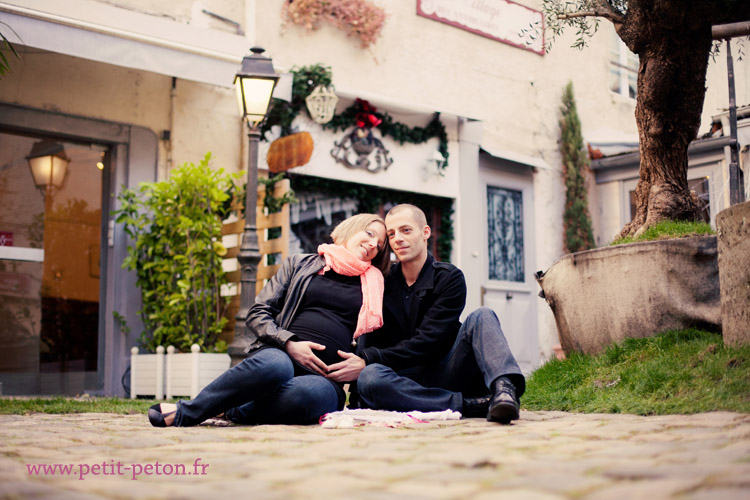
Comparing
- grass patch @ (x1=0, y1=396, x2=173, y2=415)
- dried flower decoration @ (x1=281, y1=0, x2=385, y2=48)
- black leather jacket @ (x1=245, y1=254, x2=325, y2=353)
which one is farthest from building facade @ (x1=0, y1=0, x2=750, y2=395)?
black leather jacket @ (x1=245, y1=254, x2=325, y2=353)

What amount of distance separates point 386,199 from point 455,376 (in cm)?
585

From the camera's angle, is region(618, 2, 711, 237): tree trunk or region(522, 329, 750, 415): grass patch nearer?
region(522, 329, 750, 415): grass patch

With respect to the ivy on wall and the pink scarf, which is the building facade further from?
the pink scarf

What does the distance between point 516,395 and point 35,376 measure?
5.21m

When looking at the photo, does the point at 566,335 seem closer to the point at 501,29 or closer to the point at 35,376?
the point at 35,376

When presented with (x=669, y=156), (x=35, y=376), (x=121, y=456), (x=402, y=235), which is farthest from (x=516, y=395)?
(x=35, y=376)

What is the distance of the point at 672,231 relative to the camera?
4.97 m

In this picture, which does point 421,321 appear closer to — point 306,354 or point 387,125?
point 306,354

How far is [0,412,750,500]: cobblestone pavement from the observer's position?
1.75m

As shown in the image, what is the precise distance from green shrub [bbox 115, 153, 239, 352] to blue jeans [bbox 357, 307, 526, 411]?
3.65 metres

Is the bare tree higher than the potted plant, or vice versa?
the bare tree

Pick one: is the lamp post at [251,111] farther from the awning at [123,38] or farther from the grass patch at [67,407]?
the grass patch at [67,407]

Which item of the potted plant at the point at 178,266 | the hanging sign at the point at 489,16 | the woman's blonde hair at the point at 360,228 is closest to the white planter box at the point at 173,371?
the potted plant at the point at 178,266

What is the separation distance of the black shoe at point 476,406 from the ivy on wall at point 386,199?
5.16 m
